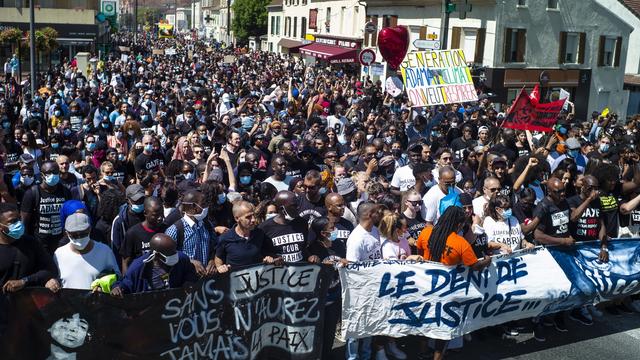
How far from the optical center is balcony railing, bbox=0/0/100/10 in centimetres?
4662

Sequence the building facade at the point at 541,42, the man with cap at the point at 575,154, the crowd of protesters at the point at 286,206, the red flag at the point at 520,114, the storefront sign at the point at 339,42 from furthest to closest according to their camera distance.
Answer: the storefront sign at the point at 339,42 → the building facade at the point at 541,42 → the red flag at the point at 520,114 → the man with cap at the point at 575,154 → the crowd of protesters at the point at 286,206

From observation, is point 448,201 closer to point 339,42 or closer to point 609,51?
point 609,51

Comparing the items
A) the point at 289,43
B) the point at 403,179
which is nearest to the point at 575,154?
the point at 403,179

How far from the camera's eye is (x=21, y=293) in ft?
16.9

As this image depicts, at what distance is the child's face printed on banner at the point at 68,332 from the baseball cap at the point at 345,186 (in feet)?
12.0

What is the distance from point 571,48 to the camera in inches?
1250

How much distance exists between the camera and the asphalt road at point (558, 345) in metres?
6.75

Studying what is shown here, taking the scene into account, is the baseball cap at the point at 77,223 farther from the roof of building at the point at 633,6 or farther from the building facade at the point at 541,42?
the roof of building at the point at 633,6

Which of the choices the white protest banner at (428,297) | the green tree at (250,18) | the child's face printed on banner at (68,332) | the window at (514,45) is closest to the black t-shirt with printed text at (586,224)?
the white protest banner at (428,297)

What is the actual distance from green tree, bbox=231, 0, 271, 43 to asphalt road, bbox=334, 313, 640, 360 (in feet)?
211

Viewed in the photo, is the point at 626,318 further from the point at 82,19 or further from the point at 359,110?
the point at 82,19

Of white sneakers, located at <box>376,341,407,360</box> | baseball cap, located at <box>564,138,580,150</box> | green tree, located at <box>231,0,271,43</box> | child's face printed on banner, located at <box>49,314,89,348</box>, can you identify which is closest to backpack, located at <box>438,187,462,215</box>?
white sneakers, located at <box>376,341,407,360</box>

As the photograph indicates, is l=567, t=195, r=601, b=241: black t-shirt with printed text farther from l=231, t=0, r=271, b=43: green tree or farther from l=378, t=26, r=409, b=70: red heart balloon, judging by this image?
l=231, t=0, r=271, b=43: green tree

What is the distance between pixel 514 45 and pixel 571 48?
367 cm
